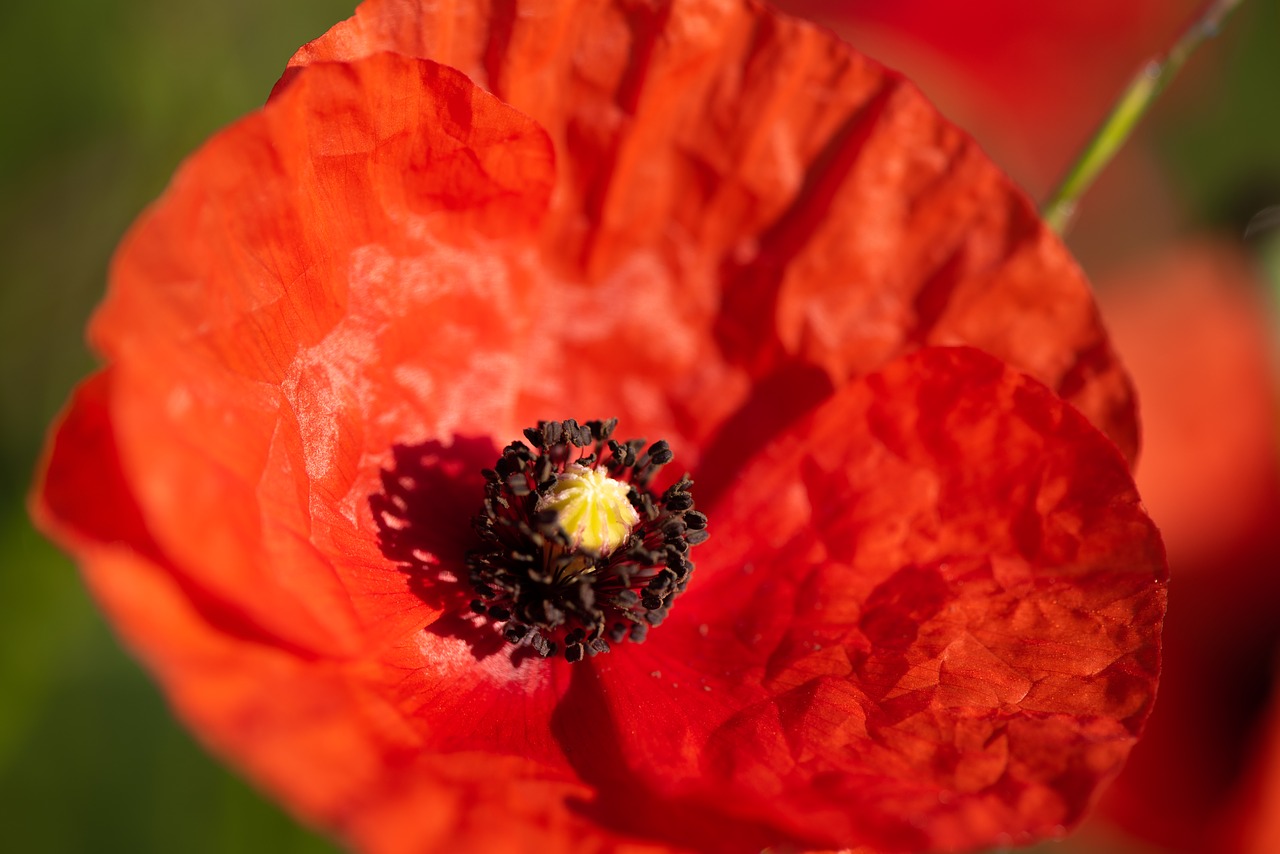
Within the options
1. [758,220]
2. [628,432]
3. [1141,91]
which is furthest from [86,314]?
[1141,91]

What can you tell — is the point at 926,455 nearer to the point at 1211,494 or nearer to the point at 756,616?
the point at 756,616

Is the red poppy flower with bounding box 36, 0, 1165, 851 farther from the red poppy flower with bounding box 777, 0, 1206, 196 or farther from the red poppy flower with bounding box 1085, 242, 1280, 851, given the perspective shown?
the red poppy flower with bounding box 777, 0, 1206, 196

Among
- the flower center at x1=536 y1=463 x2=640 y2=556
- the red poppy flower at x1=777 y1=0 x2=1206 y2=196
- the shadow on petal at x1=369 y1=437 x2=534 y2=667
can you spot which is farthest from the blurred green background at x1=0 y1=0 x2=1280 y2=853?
the red poppy flower at x1=777 y1=0 x2=1206 y2=196

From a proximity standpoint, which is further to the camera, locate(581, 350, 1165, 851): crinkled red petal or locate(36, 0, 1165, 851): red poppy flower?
locate(581, 350, 1165, 851): crinkled red petal

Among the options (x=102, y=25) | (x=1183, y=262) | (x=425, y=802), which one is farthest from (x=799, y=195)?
(x=1183, y=262)

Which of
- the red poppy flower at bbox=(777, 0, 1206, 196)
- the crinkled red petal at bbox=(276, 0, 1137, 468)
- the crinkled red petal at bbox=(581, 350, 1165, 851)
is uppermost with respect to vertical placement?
the red poppy flower at bbox=(777, 0, 1206, 196)

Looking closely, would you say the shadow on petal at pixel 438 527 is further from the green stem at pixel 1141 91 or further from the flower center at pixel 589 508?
the green stem at pixel 1141 91

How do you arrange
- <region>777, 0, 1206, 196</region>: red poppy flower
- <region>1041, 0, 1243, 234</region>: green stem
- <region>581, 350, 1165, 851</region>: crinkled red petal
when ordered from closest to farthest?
<region>581, 350, 1165, 851</region>: crinkled red petal
<region>1041, 0, 1243, 234</region>: green stem
<region>777, 0, 1206, 196</region>: red poppy flower
